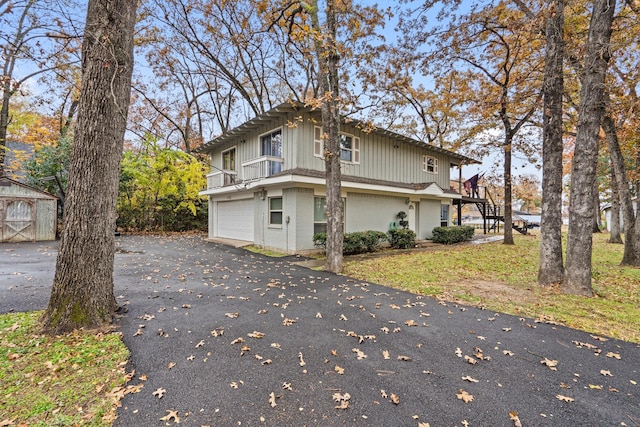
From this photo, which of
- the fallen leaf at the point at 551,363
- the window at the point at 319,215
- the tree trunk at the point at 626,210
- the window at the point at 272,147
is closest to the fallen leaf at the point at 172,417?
the fallen leaf at the point at 551,363

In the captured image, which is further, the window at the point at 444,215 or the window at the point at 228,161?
the window at the point at 444,215

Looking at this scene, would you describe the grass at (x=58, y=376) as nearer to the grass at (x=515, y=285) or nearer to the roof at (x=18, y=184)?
the grass at (x=515, y=285)

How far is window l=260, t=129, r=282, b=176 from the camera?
38.7 feet

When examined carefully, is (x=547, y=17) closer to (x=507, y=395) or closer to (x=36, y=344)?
(x=507, y=395)

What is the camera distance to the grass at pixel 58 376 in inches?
90.3

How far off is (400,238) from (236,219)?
8522 millimetres

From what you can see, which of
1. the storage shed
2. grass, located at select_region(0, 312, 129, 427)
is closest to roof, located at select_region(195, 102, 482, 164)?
grass, located at select_region(0, 312, 129, 427)

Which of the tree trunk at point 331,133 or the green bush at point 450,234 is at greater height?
the tree trunk at point 331,133

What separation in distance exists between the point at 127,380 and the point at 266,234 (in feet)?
31.9

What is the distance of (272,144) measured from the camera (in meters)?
12.4

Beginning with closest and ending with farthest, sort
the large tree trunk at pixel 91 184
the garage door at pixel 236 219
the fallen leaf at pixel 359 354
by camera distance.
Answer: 1. the fallen leaf at pixel 359 354
2. the large tree trunk at pixel 91 184
3. the garage door at pixel 236 219

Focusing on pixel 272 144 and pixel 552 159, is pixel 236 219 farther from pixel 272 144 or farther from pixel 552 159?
pixel 552 159

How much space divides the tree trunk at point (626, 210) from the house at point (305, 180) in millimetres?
7016

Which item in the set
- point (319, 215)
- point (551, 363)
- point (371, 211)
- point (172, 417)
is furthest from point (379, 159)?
point (172, 417)
